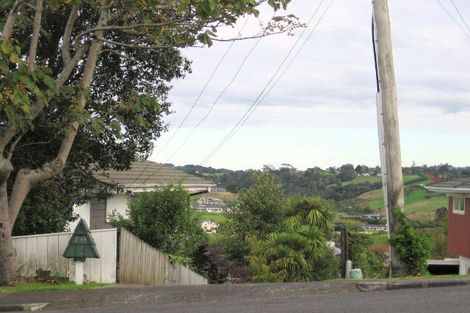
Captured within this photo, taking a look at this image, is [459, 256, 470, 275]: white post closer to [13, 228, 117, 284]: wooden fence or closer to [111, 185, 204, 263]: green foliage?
[111, 185, 204, 263]: green foliage

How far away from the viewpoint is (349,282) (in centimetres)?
997

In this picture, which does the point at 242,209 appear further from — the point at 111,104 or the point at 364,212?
the point at 364,212

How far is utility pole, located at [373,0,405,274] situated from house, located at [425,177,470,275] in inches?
391

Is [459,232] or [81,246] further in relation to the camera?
[459,232]

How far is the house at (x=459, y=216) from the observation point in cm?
2166

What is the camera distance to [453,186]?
21625mm

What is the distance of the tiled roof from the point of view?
20938 mm

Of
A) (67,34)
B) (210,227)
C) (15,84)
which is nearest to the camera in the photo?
(15,84)

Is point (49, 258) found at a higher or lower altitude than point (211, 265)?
higher

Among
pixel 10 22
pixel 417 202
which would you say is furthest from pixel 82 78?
pixel 417 202

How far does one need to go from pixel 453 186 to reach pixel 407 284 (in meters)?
12.8

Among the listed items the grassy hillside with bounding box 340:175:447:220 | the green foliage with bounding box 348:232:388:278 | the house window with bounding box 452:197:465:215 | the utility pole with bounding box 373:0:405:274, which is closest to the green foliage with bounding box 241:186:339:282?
the green foliage with bounding box 348:232:388:278

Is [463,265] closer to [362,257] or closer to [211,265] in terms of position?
[362,257]

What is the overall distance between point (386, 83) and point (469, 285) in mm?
3910
